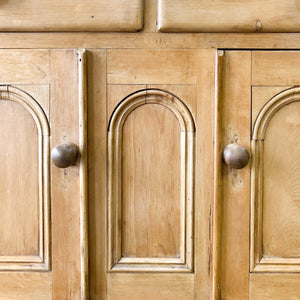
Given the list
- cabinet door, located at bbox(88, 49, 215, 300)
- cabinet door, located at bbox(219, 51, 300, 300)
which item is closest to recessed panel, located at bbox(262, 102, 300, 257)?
cabinet door, located at bbox(219, 51, 300, 300)

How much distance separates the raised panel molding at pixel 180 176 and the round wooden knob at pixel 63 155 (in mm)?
68

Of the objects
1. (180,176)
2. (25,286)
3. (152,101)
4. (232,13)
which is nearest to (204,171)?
(180,176)

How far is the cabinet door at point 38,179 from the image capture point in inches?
24.2

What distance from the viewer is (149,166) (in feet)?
2.06

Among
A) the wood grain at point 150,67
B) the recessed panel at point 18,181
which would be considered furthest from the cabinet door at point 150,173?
the recessed panel at point 18,181

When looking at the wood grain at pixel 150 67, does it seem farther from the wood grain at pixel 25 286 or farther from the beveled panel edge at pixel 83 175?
the wood grain at pixel 25 286

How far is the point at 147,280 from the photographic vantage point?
0.63 metres

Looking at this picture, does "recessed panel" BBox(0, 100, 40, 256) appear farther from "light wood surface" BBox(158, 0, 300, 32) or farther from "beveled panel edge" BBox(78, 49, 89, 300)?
"light wood surface" BBox(158, 0, 300, 32)

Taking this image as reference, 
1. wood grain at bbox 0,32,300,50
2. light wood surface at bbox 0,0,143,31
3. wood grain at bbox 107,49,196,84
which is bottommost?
wood grain at bbox 107,49,196,84

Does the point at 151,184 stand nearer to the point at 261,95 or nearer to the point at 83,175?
the point at 83,175

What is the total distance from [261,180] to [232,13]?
0.96 ft

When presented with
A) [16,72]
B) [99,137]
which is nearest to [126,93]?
[99,137]

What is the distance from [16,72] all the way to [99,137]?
7.2 inches

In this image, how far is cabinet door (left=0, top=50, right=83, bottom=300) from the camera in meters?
0.61
